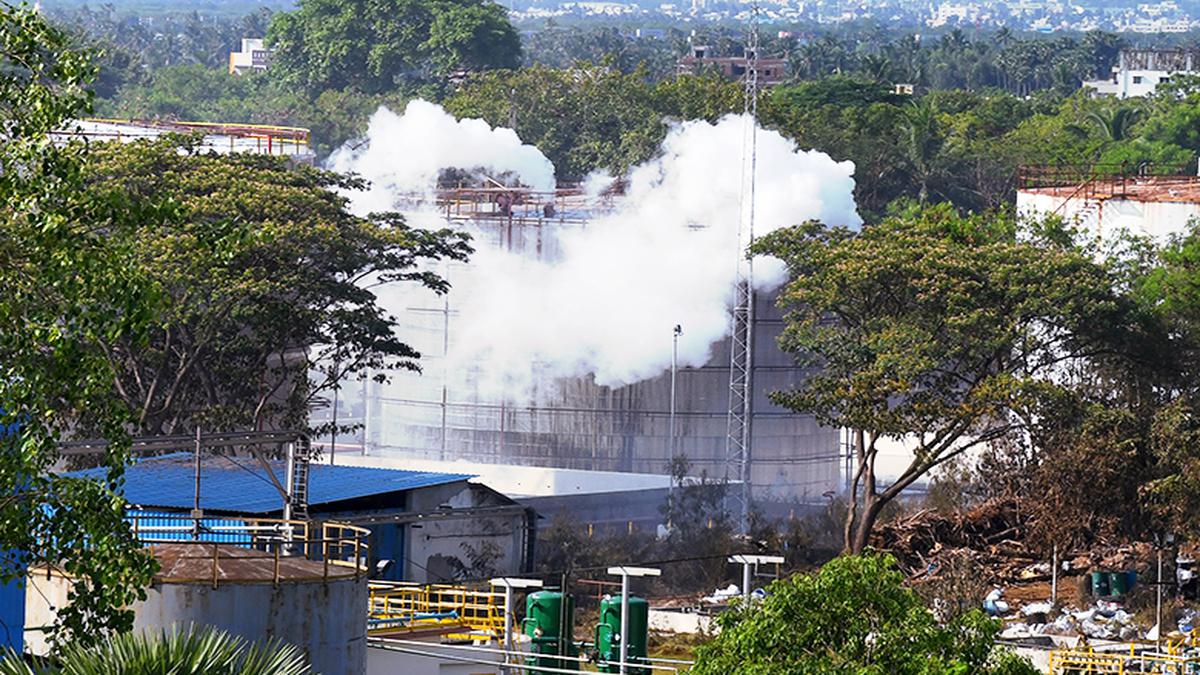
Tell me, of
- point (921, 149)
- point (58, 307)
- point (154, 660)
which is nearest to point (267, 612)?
point (154, 660)

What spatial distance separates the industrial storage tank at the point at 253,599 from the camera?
21.2m

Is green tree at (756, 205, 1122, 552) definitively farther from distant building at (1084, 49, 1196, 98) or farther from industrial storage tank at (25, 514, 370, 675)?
distant building at (1084, 49, 1196, 98)

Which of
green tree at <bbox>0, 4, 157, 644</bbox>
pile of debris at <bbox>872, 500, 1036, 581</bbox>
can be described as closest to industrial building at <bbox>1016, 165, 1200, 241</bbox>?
pile of debris at <bbox>872, 500, 1036, 581</bbox>

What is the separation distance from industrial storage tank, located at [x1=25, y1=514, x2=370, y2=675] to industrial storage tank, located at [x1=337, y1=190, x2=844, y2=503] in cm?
2881

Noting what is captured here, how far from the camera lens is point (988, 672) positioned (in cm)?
1894

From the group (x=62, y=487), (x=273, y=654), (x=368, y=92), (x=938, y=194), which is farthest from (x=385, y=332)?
(x=368, y=92)

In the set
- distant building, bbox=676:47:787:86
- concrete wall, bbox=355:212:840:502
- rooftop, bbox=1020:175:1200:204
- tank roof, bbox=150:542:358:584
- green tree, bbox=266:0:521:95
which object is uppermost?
distant building, bbox=676:47:787:86

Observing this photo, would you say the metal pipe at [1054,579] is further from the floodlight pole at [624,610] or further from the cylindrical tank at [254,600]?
the cylindrical tank at [254,600]

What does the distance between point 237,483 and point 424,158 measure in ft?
75.6

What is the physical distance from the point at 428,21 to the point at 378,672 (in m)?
97.8

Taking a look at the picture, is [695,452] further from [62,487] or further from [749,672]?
[62,487]

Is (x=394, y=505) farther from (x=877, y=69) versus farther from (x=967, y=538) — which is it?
(x=877, y=69)

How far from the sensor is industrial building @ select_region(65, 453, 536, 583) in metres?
36.2

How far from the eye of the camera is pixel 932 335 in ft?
149
